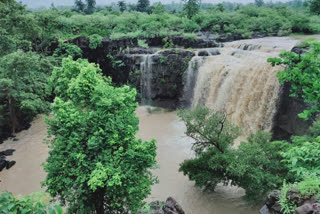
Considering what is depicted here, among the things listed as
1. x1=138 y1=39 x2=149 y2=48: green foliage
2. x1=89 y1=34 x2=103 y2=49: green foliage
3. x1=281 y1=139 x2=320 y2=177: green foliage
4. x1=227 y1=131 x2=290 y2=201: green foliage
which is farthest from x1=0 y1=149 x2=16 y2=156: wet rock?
x1=281 y1=139 x2=320 y2=177: green foliage

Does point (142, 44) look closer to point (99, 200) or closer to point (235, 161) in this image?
point (235, 161)

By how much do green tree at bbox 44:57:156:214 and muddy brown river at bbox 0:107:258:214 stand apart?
2.05 meters

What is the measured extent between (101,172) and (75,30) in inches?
844

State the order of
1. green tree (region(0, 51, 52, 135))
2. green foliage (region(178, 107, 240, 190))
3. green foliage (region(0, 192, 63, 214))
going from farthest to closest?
green tree (region(0, 51, 52, 135))
green foliage (region(178, 107, 240, 190))
green foliage (region(0, 192, 63, 214))

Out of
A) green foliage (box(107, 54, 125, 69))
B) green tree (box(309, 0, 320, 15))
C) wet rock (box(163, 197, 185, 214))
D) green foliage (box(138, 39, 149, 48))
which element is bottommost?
wet rock (box(163, 197, 185, 214))

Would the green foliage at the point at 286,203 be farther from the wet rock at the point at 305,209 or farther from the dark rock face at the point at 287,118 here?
the dark rock face at the point at 287,118

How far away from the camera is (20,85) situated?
15258 millimetres

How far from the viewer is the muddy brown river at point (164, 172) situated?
994cm

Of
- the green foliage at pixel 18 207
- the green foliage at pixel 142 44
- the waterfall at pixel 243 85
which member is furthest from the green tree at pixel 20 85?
the green foliage at pixel 18 207

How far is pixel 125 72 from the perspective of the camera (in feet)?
69.7

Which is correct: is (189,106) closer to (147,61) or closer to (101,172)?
(147,61)

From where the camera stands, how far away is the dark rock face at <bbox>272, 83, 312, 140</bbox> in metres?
12.0

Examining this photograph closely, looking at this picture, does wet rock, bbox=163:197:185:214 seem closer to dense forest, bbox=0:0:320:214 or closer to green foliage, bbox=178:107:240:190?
dense forest, bbox=0:0:320:214

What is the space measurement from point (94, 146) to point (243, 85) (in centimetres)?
1082
